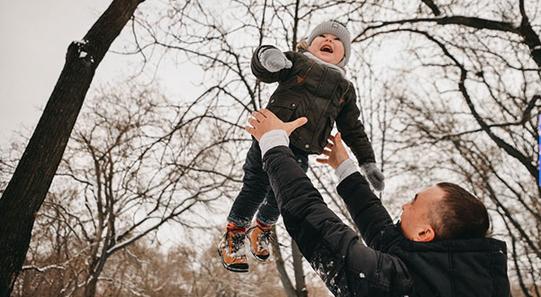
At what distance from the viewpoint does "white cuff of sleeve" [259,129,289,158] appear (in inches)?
62.1

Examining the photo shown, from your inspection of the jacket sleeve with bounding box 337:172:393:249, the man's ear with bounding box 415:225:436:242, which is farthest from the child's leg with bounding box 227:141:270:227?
the man's ear with bounding box 415:225:436:242

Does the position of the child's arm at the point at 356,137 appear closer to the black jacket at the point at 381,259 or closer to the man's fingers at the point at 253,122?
the man's fingers at the point at 253,122

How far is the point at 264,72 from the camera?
2.16 meters

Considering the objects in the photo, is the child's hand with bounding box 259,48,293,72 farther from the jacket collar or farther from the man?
the man

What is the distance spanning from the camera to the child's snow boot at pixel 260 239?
108 inches

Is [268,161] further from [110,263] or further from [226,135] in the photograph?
[110,263]

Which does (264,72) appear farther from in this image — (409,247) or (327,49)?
(409,247)

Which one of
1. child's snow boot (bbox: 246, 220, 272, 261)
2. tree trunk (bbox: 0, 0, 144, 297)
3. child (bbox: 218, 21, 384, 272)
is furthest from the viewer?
tree trunk (bbox: 0, 0, 144, 297)

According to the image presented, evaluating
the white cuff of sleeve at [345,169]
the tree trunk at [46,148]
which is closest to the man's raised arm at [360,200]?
the white cuff of sleeve at [345,169]

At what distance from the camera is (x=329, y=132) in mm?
2307

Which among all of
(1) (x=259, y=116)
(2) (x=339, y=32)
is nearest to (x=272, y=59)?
(1) (x=259, y=116)

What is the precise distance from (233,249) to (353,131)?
3.43 ft

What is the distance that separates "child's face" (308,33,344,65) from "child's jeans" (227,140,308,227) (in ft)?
2.10

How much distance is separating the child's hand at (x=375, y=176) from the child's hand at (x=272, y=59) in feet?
2.62
